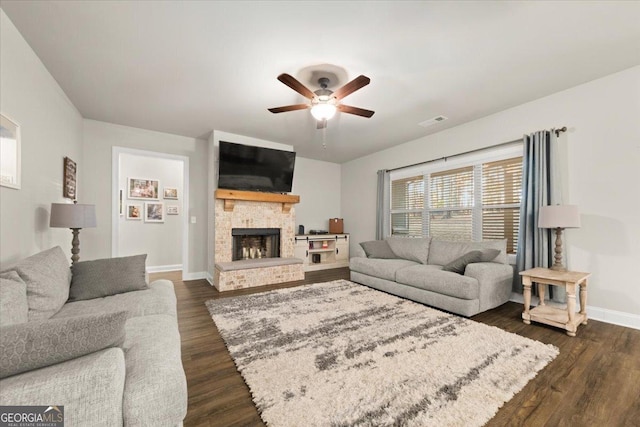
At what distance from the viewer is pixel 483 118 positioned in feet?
12.9

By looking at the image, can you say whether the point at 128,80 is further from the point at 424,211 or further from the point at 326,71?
the point at 424,211

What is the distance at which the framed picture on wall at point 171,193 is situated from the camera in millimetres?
6012

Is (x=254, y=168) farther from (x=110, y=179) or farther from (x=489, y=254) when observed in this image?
(x=489, y=254)

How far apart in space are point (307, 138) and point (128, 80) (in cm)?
279

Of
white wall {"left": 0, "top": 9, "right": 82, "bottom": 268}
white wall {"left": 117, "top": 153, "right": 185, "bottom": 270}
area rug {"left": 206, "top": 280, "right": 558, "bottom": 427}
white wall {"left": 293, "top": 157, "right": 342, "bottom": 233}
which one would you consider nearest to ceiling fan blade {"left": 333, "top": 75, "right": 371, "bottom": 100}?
area rug {"left": 206, "top": 280, "right": 558, "bottom": 427}

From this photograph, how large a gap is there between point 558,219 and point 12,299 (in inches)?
173

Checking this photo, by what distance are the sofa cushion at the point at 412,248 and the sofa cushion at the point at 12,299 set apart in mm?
4180


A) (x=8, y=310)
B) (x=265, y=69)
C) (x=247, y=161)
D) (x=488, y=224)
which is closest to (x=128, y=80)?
(x=265, y=69)

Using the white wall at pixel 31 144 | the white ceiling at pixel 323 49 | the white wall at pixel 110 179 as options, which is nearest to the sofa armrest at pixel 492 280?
the white ceiling at pixel 323 49

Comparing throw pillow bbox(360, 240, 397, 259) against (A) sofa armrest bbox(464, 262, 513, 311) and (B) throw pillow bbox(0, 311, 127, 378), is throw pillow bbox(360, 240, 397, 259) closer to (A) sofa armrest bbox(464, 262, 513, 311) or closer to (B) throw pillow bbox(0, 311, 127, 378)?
(A) sofa armrest bbox(464, 262, 513, 311)

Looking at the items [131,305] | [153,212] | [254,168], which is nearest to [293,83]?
[131,305]

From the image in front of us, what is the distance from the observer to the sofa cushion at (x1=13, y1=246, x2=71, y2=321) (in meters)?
1.57

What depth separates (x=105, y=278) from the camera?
226cm

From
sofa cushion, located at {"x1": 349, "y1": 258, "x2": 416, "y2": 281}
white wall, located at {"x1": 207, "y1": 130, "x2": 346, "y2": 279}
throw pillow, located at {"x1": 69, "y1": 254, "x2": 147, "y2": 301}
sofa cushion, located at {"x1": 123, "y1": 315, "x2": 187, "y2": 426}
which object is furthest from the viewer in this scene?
white wall, located at {"x1": 207, "y1": 130, "x2": 346, "y2": 279}
